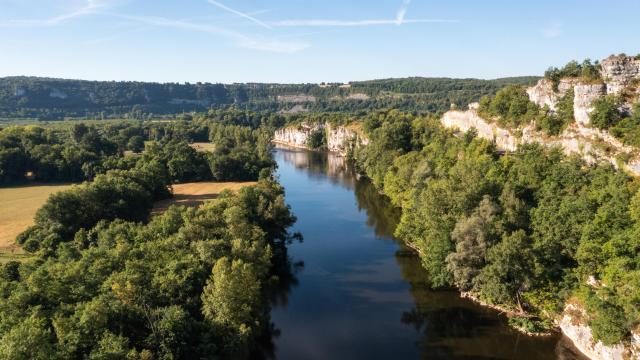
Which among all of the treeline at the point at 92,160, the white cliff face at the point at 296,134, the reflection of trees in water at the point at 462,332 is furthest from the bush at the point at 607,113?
the white cliff face at the point at 296,134

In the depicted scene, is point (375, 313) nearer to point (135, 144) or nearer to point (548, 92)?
point (548, 92)

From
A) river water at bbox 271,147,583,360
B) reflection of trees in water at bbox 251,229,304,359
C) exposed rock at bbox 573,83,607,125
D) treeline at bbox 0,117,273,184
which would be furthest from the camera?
treeline at bbox 0,117,273,184

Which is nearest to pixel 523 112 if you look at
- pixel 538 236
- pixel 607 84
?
pixel 607 84

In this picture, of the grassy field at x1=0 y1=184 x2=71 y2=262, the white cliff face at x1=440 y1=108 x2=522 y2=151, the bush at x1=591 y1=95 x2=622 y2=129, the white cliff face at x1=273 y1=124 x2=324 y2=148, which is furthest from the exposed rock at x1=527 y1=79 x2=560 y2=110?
the white cliff face at x1=273 y1=124 x2=324 y2=148

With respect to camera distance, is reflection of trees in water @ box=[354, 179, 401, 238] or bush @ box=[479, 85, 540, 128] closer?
bush @ box=[479, 85, 540, 128]

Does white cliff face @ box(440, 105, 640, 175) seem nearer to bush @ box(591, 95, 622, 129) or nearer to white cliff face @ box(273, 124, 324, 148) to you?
bush @ box(591, 95, 622, 129)

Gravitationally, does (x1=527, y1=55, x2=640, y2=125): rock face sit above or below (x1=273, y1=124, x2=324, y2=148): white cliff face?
above

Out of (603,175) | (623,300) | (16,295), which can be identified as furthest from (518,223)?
(16,295)
